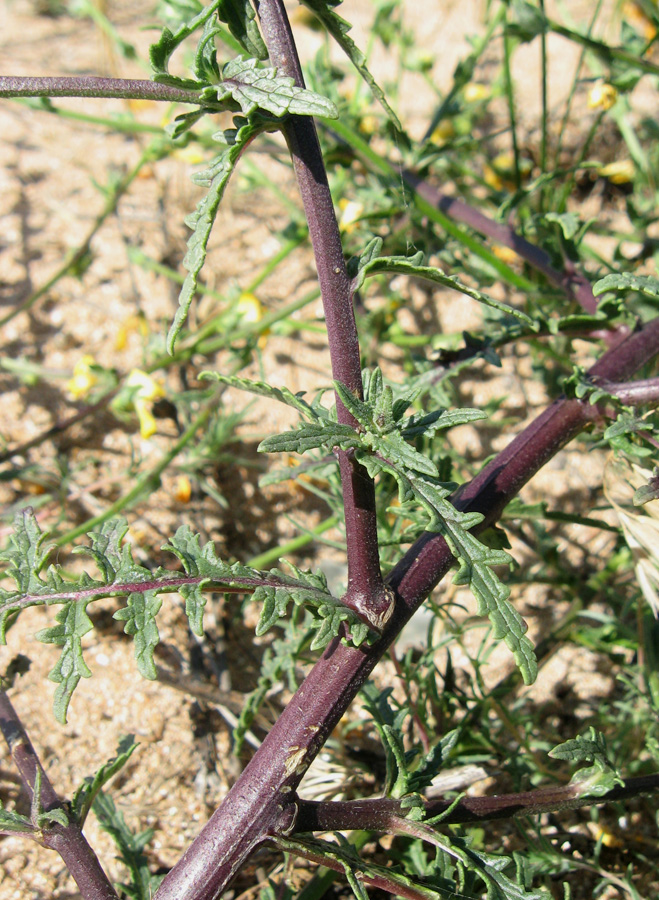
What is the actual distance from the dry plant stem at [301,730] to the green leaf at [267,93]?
0.66 meters

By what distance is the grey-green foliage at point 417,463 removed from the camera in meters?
0.96

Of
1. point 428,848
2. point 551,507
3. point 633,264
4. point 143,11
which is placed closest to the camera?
point 428,848

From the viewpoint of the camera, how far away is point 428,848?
1.45 m

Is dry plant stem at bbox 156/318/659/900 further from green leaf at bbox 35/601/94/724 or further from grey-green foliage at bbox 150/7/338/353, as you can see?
grey-green foliage at bbox 150/7/338/353

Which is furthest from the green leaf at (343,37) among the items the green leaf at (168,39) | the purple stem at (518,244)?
the purple stem at (518,244)

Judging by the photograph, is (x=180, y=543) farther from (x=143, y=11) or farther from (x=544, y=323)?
(x=143, y=11)

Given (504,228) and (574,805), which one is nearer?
(574,805)

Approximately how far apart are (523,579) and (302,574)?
0.84 meters

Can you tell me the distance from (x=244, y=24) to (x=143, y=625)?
2.81 feet

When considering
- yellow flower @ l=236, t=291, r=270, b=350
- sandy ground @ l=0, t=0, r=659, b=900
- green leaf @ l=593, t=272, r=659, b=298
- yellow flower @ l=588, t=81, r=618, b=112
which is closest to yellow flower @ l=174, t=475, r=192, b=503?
sandy ground @ l=0, t=0, r=659, b=900

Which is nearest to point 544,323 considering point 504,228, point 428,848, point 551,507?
point 504,228

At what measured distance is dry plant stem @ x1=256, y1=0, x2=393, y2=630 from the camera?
1064 mm

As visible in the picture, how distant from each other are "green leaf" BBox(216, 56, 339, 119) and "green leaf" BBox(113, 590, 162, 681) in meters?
0.65

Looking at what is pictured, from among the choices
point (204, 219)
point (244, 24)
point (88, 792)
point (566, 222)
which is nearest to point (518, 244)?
point (566, 222)
